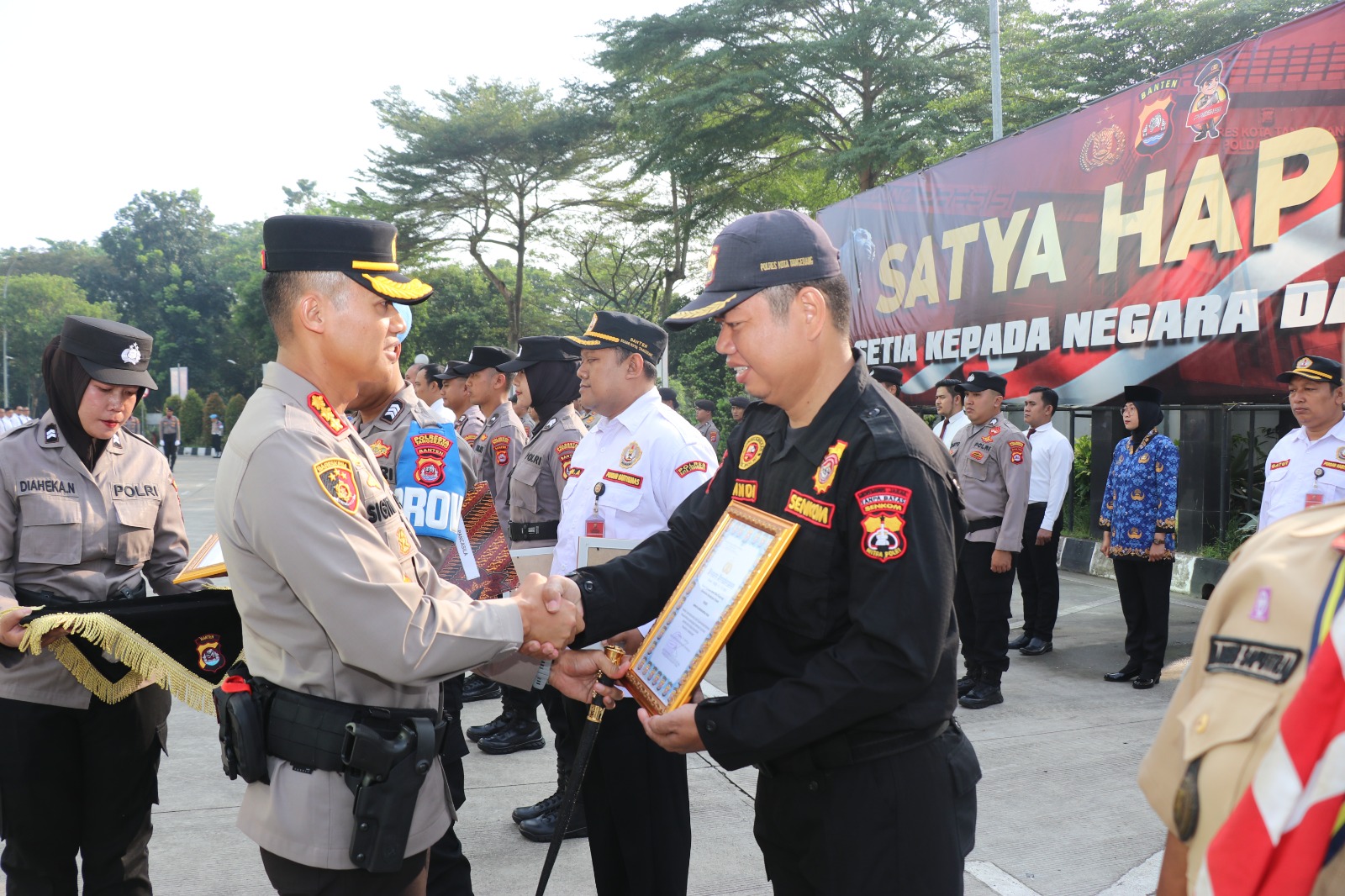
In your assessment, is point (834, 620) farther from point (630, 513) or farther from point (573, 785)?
point (630, 513)

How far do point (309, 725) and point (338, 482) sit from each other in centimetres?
50

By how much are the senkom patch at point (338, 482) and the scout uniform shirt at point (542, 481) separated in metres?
3.26

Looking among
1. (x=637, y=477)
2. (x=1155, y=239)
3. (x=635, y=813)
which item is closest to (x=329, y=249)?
(x=637, y=477)

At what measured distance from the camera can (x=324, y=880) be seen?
6.53ft

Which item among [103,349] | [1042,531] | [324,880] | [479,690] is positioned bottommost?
[479,690]

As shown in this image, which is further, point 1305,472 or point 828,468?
point 1305,472

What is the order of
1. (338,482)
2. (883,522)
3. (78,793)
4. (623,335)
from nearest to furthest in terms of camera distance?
(883,522), (338,482), (78,793), (623,335)

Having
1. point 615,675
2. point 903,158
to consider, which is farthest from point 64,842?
point 903,158

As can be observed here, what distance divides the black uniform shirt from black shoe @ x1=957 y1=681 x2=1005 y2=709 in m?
4.11

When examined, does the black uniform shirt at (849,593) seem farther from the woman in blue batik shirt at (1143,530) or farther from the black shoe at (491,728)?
the woman in blue batik shirt at (1143,530)

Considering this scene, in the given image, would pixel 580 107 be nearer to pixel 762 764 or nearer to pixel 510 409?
pixel 510 409

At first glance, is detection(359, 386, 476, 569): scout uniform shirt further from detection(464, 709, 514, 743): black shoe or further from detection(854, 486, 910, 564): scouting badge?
detection(464, 709, 514, 743): black shoe

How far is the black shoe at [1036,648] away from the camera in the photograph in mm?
7238

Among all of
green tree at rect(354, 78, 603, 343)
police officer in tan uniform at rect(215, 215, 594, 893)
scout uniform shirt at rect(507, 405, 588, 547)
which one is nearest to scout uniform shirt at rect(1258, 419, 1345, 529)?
scout uniform shirt at rect(507, 405, 588, 547)
